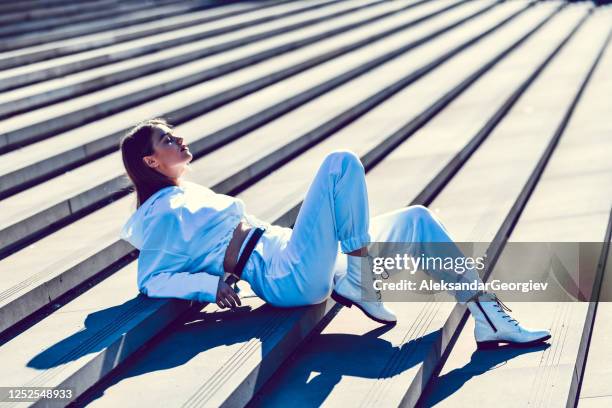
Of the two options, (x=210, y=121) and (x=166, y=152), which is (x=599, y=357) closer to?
(x=166, y=152)

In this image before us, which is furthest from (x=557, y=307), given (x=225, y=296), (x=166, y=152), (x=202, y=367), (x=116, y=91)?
(x=116, y=91)

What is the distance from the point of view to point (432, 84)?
939 centimetres

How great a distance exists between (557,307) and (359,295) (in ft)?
3.65

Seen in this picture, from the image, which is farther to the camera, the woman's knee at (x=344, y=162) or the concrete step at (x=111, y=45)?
the concrete step at (x=111, y=45)

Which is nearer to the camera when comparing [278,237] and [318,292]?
[318,292]

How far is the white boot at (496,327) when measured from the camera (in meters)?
3.71

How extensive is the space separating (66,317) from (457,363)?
5.67 feet

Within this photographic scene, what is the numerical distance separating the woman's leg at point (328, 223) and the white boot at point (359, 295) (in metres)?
0.07

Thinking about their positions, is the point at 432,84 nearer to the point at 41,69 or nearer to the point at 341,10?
the point at 41,69

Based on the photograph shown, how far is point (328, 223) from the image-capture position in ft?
12.0

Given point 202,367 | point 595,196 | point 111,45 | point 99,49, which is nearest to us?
point 202,367

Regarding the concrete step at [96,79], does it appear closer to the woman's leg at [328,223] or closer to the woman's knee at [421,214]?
the woman's leg at [328,223]

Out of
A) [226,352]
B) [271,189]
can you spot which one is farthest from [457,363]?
[271,189]

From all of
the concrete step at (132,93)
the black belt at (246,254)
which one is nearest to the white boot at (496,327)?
the black belt at (246,254)
